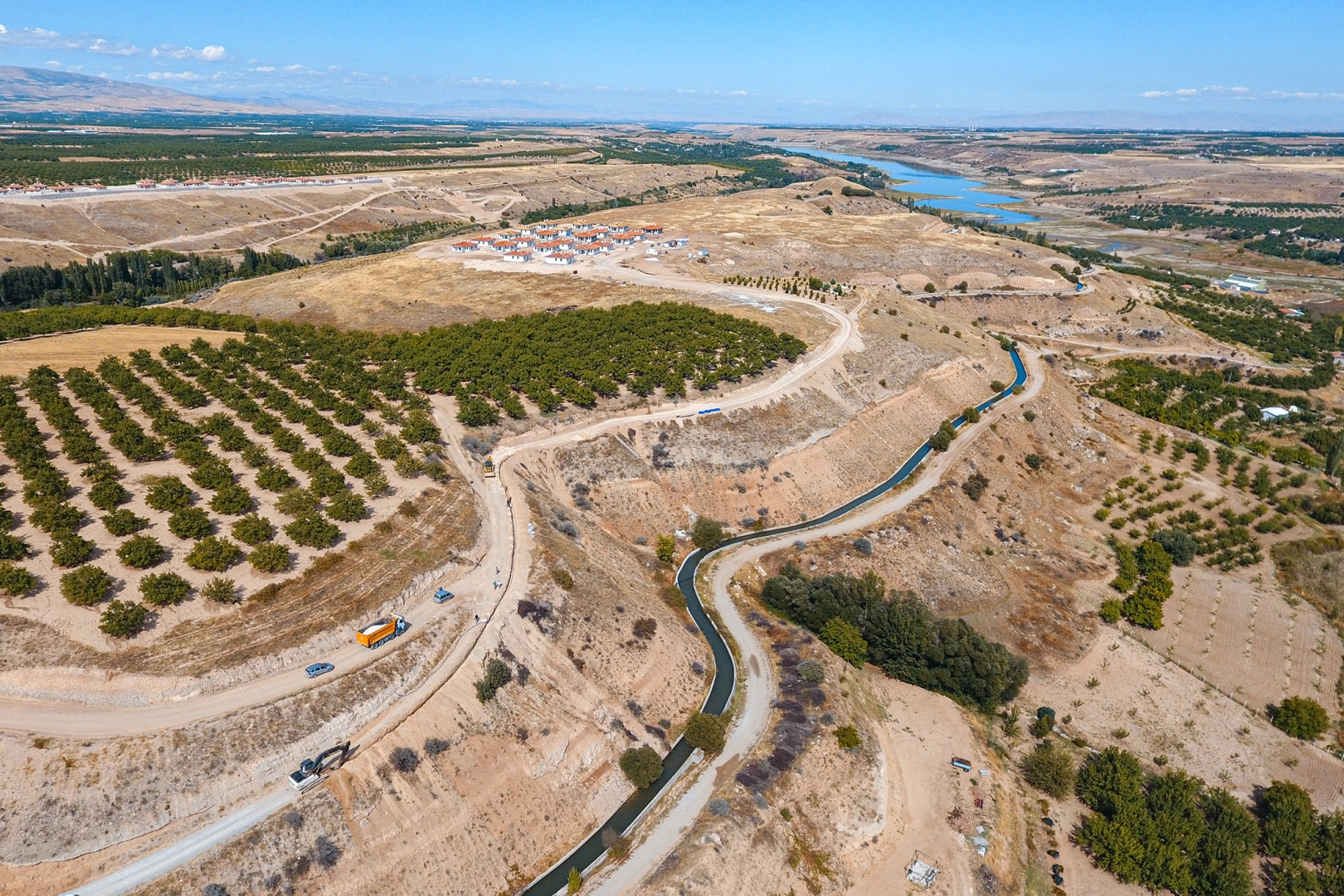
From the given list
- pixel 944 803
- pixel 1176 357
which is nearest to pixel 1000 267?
pixel 1176 357

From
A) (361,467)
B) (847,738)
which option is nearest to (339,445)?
(361,467)

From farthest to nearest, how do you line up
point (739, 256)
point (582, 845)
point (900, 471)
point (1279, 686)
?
point (739, 256) → point (900, 471) → point (1279, 686) → point (582, 845)

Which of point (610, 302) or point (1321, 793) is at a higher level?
point (610, 302)

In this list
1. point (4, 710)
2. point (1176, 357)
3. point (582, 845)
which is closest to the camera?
point (4, 710)

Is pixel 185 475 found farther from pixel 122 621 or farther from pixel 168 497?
pixel 122 621

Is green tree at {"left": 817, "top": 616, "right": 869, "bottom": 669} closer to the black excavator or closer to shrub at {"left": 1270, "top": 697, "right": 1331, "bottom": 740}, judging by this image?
shrub at {"left": 1270, "top": 697, "right": 1331, "bottom": 740}

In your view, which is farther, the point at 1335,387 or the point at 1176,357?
the point at 1176,357

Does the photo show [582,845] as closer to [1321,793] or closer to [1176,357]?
[1321,793]

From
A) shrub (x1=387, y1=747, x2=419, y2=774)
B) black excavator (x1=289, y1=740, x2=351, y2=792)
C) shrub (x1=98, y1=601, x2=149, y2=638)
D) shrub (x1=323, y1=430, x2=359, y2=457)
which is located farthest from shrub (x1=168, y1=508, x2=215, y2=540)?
shrub (x1=387, y1=747, x2=419, y2=774)
